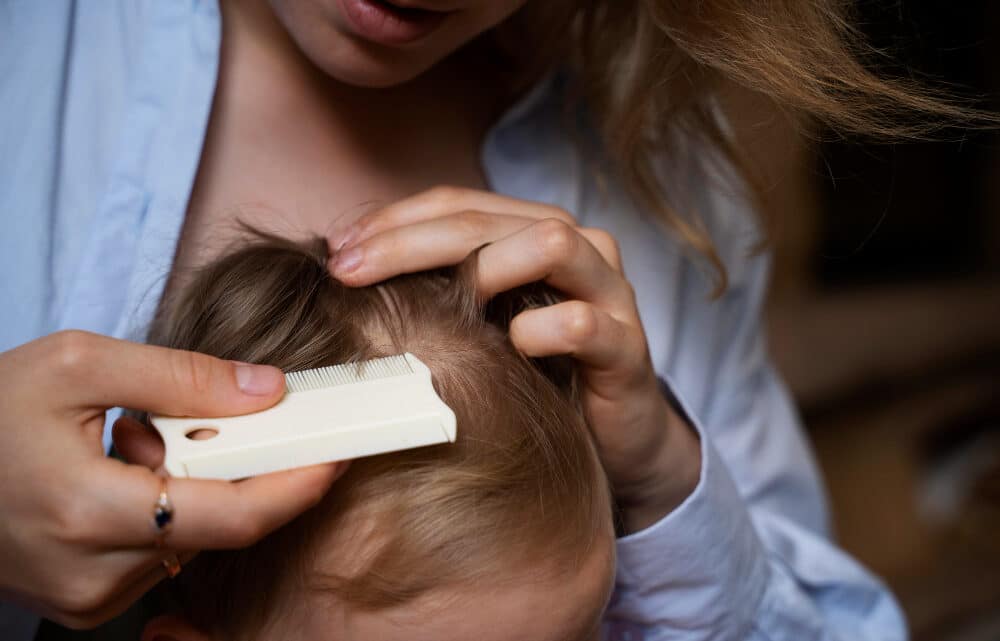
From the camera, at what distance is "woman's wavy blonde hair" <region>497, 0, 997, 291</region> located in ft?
2.52

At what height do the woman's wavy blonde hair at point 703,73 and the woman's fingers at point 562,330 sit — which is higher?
the woman's wavy blonde hair at point 703,73

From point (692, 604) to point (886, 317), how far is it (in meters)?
1.84

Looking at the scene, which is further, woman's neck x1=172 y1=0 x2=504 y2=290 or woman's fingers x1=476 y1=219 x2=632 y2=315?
woman's neck x1=172 y1=0 x2=504 y2=290

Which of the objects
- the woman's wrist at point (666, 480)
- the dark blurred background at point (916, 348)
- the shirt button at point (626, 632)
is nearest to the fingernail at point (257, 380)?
the woman's wrist at point (666, 480)

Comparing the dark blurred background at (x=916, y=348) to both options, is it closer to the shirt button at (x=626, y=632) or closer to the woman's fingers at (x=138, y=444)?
the shirt button at (x=626, y=632)

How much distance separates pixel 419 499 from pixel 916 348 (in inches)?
85.9

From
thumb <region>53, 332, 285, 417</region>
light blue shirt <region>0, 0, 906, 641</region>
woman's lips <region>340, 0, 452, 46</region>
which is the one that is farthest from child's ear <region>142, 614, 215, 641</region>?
woman's lips <region>340, 0, 452, 46</region>

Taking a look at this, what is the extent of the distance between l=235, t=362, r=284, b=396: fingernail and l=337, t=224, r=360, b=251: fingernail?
19 centimetres

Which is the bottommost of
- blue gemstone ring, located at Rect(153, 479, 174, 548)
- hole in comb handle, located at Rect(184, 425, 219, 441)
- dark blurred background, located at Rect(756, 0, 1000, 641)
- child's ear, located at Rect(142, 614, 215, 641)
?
dark blurred background, located at Rect(756, 0, 1000, 641)

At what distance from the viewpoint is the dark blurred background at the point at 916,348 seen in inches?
89.5

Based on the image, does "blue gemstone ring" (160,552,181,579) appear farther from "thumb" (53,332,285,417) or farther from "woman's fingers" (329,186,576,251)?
"woman's fingers" (329,186,576,251)

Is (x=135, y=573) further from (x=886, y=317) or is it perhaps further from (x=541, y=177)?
(x=886, y=317)

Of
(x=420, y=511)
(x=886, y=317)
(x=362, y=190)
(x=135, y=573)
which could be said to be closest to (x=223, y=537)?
(x=135, y=573)

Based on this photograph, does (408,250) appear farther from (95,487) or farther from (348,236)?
(95,487)
